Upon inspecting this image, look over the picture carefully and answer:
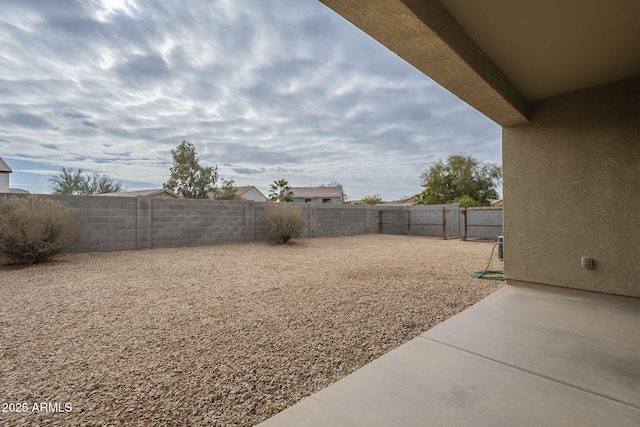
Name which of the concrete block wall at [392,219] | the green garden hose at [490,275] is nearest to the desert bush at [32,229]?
the green garden hose at [490,275]

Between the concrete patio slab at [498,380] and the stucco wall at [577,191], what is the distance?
0.79 metres

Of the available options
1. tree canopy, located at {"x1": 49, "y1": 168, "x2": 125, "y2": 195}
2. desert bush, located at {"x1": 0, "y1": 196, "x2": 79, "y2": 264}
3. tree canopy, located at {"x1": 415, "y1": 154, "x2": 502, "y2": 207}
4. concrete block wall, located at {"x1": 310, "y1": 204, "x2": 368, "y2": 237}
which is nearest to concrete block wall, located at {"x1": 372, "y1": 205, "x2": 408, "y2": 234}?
concrete block wall, located at {"x1": 310, "y1": 204, "x2": 368, "y2": 237}

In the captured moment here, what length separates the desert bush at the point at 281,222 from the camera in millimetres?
8898

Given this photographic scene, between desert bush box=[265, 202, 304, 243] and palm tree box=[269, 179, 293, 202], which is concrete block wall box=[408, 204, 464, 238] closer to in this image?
desert bush box=[265, 202, 304, 243]

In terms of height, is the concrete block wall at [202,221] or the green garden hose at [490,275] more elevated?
the concrete block wall at [202,221]

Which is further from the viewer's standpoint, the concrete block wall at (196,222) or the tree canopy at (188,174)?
the tree canopy at (188,174)

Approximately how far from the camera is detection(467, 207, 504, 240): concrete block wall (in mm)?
10650

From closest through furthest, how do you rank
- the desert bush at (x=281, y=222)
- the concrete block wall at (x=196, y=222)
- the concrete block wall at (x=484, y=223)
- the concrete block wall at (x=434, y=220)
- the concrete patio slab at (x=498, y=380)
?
1. the concrete patio slab at (x=498, y=380)
2. the concrete block wall at (x=196, y=222)
3. the desert bush at (x=281, y=222)
4. the concrete block wall at (x=484, y=223)
5. the concrete block wall at (x=434, y=220)

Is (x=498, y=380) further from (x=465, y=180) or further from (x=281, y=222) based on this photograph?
(x=465, y=180)

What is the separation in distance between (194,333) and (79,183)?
22897mm

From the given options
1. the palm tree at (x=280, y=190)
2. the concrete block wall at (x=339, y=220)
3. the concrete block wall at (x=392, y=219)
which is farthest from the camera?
the palm tree at (x=280, y=190)

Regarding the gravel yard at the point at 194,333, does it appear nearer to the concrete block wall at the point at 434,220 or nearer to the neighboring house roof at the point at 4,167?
the concrete block wall at the point at 434,220

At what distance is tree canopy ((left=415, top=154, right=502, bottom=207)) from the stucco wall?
17.6m

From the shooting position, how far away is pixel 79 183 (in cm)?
1900
